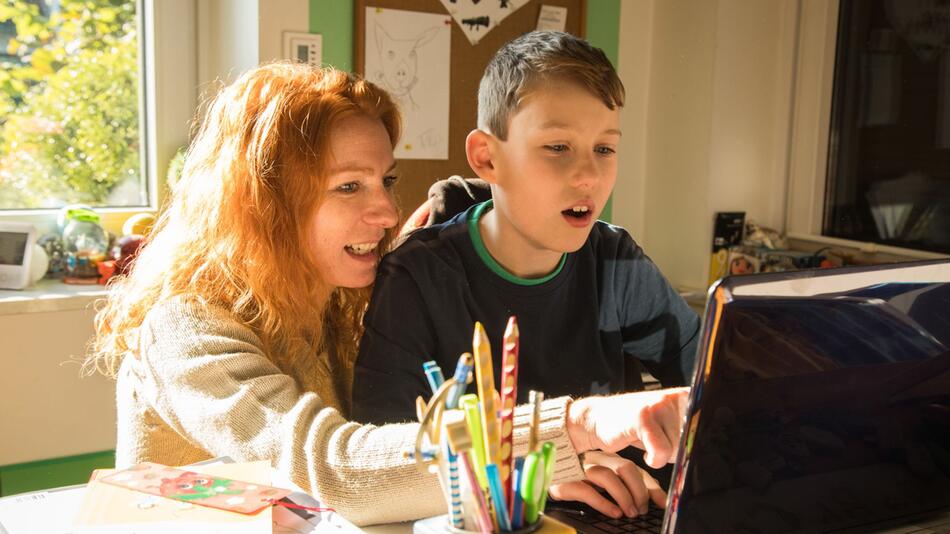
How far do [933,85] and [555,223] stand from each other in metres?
1.72

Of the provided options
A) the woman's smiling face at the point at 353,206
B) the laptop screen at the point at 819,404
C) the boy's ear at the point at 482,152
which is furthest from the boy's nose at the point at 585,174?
the laptop screen at the point at 819,404

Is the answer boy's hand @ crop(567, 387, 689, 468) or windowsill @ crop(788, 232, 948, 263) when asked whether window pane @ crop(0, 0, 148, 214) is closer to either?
windowsill @ crop(788, 232, 948, 263)

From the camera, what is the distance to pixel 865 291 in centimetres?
82

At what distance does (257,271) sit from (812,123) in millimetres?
2104

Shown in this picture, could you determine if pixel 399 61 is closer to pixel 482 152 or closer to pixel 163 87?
pixel 163 87

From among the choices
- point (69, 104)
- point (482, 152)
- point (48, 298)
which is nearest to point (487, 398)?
point (482, 152)

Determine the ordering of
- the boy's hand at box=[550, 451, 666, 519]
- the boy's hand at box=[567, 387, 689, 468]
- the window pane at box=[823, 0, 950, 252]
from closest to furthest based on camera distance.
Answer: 1. the boy's hand at box=[567, 387, 689, 468]
2. the boy's hand at box=[550, 451, 666, 519]
3. the window pane at box=[823, 0, 950, 252]

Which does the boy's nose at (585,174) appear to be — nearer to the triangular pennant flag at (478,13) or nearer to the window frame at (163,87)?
the triangular pennant flag at (478,13)

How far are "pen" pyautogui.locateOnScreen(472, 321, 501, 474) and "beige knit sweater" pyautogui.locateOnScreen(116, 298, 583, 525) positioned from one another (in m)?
0.20

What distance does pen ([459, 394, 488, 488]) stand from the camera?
0.74 metres

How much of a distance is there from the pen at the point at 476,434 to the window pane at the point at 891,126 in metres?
2.19

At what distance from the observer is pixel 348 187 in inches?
52.8

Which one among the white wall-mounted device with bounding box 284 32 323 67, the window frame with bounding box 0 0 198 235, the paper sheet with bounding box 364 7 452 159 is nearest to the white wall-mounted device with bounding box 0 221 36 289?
the window frame with bounding box 0 0 198 235

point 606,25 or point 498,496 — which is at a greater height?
point 606,25
